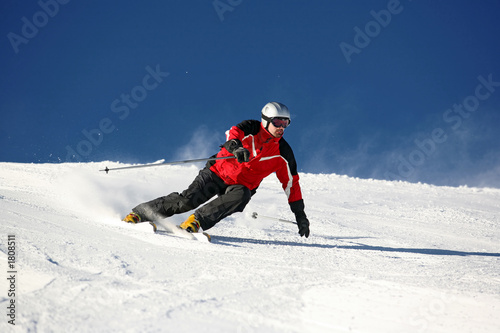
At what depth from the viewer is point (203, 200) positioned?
467 centimetres

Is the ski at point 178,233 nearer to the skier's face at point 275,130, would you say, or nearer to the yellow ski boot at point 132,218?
the yellow ski boot at point 132,218

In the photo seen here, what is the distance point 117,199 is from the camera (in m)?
5.47

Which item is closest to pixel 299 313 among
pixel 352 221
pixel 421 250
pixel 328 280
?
pixel 328 280

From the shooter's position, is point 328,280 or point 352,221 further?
point 352,221

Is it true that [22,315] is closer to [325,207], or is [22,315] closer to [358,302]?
[358,302]

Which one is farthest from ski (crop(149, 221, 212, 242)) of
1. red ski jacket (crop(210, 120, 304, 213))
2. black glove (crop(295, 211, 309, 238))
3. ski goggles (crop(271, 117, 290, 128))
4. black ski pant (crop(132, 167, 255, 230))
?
ski goggles (crop(271, 117, 290, 128))

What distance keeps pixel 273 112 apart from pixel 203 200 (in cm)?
122

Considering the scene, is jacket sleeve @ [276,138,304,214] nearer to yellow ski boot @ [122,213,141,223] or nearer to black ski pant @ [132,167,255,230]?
black ski pant @ [132,167,255,230]

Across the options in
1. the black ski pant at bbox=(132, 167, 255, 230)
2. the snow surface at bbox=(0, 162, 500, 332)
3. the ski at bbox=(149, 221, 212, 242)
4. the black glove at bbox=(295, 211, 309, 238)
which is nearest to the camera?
the snow surface at bbox=(0, 162, 500, 332)

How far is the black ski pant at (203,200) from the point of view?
4.31 m

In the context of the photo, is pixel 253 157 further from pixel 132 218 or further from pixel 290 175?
pixel 132 218

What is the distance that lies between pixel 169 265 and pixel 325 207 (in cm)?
588

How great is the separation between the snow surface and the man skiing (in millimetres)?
316

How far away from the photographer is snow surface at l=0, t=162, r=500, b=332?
193 centimetres
